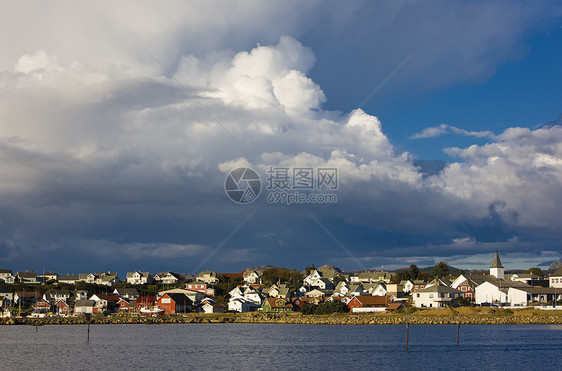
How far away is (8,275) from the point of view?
18012 cm

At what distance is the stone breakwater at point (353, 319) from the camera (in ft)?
291

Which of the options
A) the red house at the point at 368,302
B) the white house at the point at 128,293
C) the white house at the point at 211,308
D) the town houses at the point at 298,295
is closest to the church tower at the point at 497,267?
the town houses at the point at 298,295

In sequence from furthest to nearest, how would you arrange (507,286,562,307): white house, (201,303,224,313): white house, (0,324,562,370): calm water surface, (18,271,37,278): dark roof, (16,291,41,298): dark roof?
(18,271,37,278): dark roof → (16,291,41,298): dark roof → (201,303,224,313): white house → (507,286,562,307): white house → (0,324,562,370): calm water surface

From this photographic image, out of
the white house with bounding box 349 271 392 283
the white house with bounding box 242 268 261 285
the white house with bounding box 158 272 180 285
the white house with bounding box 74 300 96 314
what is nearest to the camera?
the white house with bounding box 74 300 96 314

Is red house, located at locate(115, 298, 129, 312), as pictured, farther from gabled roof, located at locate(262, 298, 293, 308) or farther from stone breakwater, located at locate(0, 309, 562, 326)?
gabled roof, located at locate(262, 298, 293, 308)

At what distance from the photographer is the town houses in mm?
104625

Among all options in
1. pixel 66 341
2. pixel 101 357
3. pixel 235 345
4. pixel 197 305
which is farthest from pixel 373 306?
pixel 101 357

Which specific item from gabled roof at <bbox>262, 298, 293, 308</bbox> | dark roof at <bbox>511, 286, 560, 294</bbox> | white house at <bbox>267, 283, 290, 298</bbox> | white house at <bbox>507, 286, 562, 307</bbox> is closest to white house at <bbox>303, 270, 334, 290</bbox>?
white house at <bbox>267, 283, 290, 298</bbox>

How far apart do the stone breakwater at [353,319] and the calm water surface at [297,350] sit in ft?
→ 19.4

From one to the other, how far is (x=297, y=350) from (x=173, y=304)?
66.8 meters

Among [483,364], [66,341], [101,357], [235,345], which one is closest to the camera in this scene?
[483,364]

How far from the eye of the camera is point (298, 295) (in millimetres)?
141625

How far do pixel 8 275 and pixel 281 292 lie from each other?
93.1 m

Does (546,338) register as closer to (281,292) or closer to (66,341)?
(66,341)
